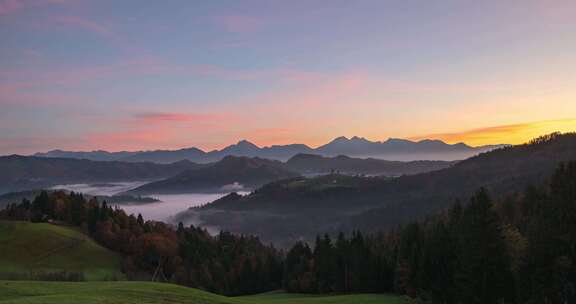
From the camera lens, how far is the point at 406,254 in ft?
263

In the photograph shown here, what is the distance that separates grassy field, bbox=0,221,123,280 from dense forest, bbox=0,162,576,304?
26.3 feet

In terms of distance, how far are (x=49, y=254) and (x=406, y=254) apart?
10174cm

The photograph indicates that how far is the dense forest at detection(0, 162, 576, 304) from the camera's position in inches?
2055

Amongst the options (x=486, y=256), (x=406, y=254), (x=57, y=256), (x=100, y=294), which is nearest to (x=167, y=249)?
(x=57, y=256)

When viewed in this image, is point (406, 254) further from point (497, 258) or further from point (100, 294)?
point (100, 294)

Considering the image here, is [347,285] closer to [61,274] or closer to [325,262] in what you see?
[325,262]

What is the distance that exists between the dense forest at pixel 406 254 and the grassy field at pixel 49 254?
8024 mm

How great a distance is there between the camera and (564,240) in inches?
2159

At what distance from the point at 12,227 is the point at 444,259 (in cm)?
13374

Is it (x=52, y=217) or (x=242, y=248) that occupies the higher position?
(x=52, y=217)

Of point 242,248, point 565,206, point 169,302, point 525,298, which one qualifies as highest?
point 565,206

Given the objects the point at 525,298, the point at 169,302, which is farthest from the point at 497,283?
the point at 169,302

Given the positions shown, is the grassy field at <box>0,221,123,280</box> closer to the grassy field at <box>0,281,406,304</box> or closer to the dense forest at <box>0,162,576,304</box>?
the dense forest at <box>0,162,576,304</box>

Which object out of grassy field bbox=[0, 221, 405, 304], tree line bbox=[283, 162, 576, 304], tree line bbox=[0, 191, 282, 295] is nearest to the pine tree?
tree line bbox=[283, 162, 576, 304]
